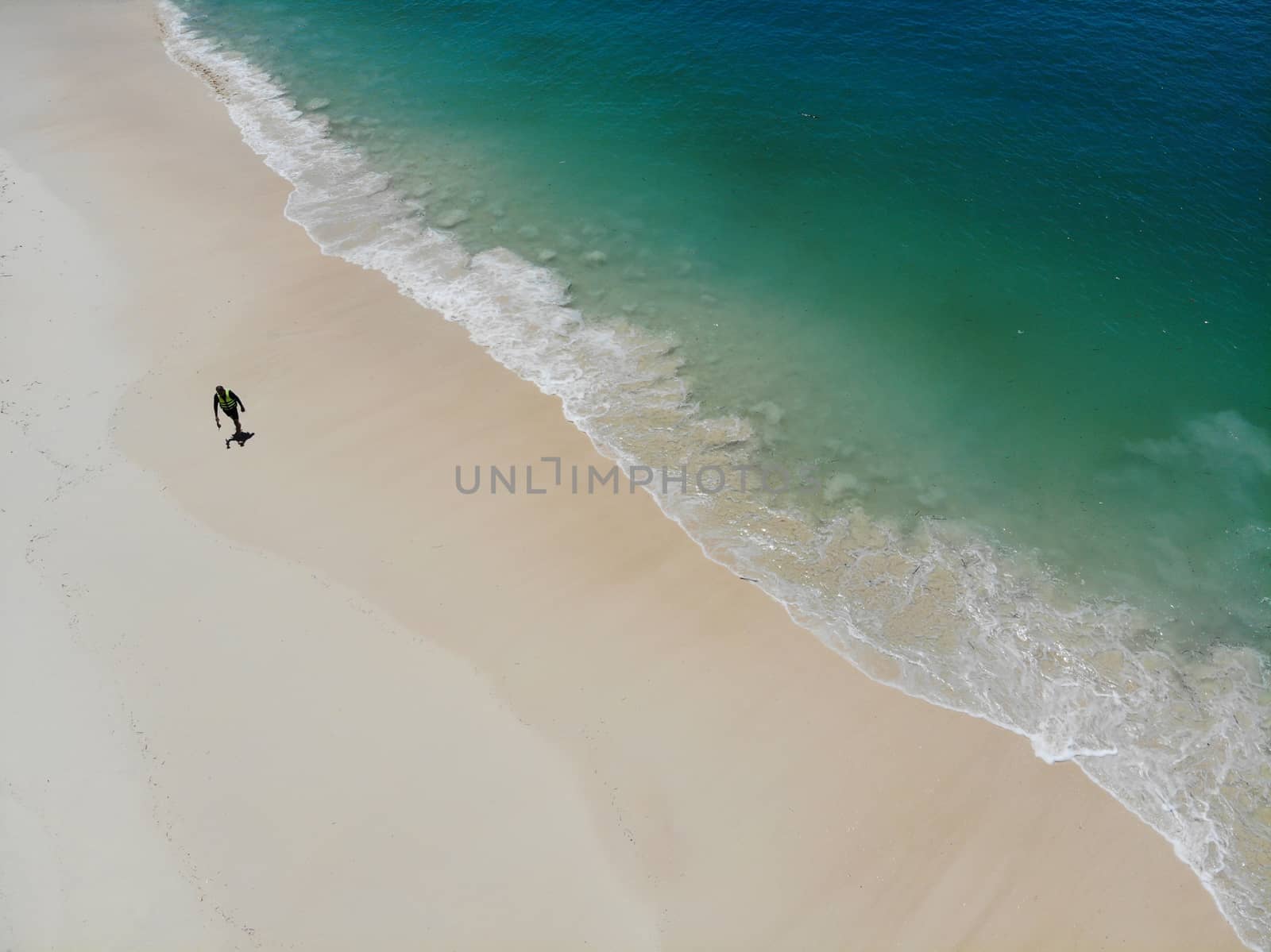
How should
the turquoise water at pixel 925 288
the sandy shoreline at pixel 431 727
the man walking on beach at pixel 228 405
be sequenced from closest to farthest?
1. the sandy shoreline at pixel 431 727
2. the turquoise water at pixel 925 288
3. the man walking on beach at pixel 228 405

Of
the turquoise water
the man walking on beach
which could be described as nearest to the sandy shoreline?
the man walking on beach

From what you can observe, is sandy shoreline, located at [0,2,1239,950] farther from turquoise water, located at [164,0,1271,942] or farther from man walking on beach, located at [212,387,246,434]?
turquoise water, located at [164,0,1271,942]

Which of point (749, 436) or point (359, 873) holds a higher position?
point (749, 436)

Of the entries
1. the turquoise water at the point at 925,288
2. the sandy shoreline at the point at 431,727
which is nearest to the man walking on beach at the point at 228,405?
the sandy shoreline at the point at 431,727

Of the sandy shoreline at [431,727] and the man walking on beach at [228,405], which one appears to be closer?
the sandy shoreline at [431,727]

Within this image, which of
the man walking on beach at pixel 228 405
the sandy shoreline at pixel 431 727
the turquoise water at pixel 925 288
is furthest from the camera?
the man walking on beach at pixel 228 405

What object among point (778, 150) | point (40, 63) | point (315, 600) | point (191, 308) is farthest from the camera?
point (40, 63)

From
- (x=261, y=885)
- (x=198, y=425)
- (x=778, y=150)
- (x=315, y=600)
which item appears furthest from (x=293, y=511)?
(x=778, y=150)

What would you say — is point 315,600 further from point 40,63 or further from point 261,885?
point 40,63

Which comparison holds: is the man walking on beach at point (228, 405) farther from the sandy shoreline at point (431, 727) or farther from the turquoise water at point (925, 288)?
the turquoise water at point (925, 288)
